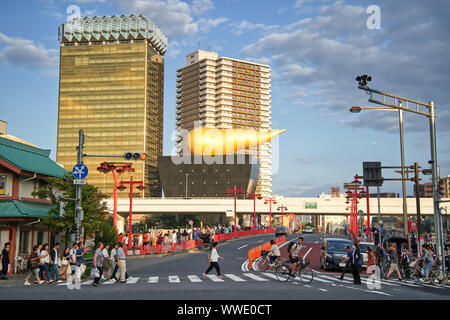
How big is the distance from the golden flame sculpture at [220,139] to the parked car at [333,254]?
109362 mm

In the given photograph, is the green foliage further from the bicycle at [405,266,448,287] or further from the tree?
the bicycle at [405,266,448,287]

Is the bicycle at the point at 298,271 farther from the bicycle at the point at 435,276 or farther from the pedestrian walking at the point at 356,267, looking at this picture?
the bicycle at the point at 435,276

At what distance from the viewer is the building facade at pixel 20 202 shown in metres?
26.2

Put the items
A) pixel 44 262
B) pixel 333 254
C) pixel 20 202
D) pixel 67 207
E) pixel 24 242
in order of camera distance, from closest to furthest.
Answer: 1. pixel 44 262
2. pixel 333 254
3. pixel 20 202
4. pixel 24 242
5. pixel 67 207

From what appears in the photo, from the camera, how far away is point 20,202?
2745cm

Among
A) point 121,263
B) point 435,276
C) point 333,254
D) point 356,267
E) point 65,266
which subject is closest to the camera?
point 356,267

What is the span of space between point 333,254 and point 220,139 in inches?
Result: 4680

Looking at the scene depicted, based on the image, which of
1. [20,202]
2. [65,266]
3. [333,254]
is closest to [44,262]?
[65,266]

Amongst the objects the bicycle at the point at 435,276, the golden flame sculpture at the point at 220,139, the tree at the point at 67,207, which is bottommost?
the bicycle at the point at 435,276

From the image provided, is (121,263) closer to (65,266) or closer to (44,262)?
(44,262)

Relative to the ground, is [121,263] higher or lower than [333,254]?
higher

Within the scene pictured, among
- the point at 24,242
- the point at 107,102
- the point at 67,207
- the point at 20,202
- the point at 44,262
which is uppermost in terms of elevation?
the point at 107,102

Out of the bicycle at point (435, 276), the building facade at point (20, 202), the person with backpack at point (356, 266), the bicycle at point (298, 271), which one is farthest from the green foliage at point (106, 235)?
the bicycle at point (435, 276)
